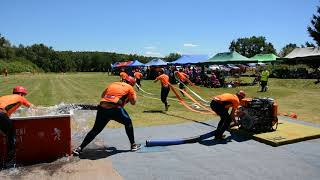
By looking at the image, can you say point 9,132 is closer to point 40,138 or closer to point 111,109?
point 40,138

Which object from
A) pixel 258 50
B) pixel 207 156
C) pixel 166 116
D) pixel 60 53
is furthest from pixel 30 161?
pixel 258 50

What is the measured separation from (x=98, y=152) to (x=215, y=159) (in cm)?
258

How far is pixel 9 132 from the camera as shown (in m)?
Answer: 7.50

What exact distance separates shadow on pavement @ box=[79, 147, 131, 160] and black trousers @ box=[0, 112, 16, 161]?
1.39 meters

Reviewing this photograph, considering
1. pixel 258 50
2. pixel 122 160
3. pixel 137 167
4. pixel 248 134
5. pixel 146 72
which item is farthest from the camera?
pixel 258 50

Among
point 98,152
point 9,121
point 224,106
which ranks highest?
point 224,106

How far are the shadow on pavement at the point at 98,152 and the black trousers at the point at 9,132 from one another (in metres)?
1.39

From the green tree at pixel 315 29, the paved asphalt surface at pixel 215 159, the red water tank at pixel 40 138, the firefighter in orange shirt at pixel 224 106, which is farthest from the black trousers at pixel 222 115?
the green tree at pixel 315 29

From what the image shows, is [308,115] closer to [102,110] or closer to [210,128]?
[210,128]

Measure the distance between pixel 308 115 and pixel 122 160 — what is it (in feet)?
29.9

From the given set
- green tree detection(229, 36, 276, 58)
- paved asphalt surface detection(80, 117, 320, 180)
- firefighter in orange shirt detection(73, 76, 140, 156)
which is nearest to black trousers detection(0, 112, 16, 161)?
firefighter in orange shirt detection(73, 76, 140, 156)

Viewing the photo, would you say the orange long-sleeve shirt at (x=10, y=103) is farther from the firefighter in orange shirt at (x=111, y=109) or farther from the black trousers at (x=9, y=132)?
the firefighter in orange shirt at (x=111, y=109)

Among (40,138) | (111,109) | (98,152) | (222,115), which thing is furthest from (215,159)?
(40,138)

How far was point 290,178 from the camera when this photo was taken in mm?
7070
